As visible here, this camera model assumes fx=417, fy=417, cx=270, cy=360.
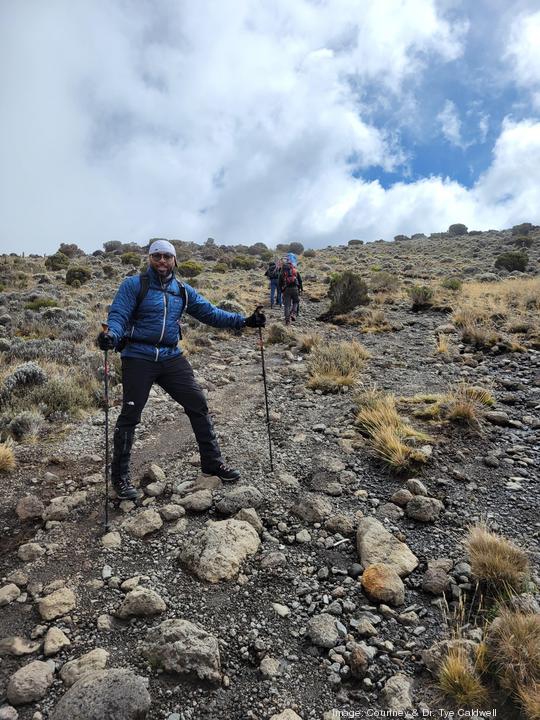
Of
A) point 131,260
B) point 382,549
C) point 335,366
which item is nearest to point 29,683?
point 382,549

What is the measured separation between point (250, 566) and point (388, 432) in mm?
2397

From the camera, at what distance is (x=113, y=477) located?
4293 mm

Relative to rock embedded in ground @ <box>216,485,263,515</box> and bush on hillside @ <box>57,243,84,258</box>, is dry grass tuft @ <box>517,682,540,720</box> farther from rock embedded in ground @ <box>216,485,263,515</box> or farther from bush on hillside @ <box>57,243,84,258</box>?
bush on hillside @ <box>57,243,84,258</box>

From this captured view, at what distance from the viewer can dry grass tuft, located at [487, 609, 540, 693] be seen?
2184 mm

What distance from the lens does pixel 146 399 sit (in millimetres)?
4277

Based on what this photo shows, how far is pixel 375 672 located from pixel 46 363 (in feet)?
26.4

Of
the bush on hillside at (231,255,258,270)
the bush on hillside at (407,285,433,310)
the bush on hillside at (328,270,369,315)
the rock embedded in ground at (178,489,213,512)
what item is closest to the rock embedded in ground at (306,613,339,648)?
the rock embedded in ground at (178,489,213,512)

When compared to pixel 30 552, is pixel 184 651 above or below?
below

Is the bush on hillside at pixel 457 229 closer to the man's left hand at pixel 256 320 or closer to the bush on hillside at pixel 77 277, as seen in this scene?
the bush on hillside at pixel 77 277

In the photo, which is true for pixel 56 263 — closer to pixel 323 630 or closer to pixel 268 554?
pixel 268 554

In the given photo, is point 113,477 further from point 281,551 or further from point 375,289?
point 375,289

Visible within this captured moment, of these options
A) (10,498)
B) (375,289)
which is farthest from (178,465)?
(375,289)

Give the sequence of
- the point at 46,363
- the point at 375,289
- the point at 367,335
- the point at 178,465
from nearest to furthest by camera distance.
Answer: the point at 178,465 → the point at 46,363 → the point at 367,335 → the point at 375,289

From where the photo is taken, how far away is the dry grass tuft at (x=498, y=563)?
2.90 m
